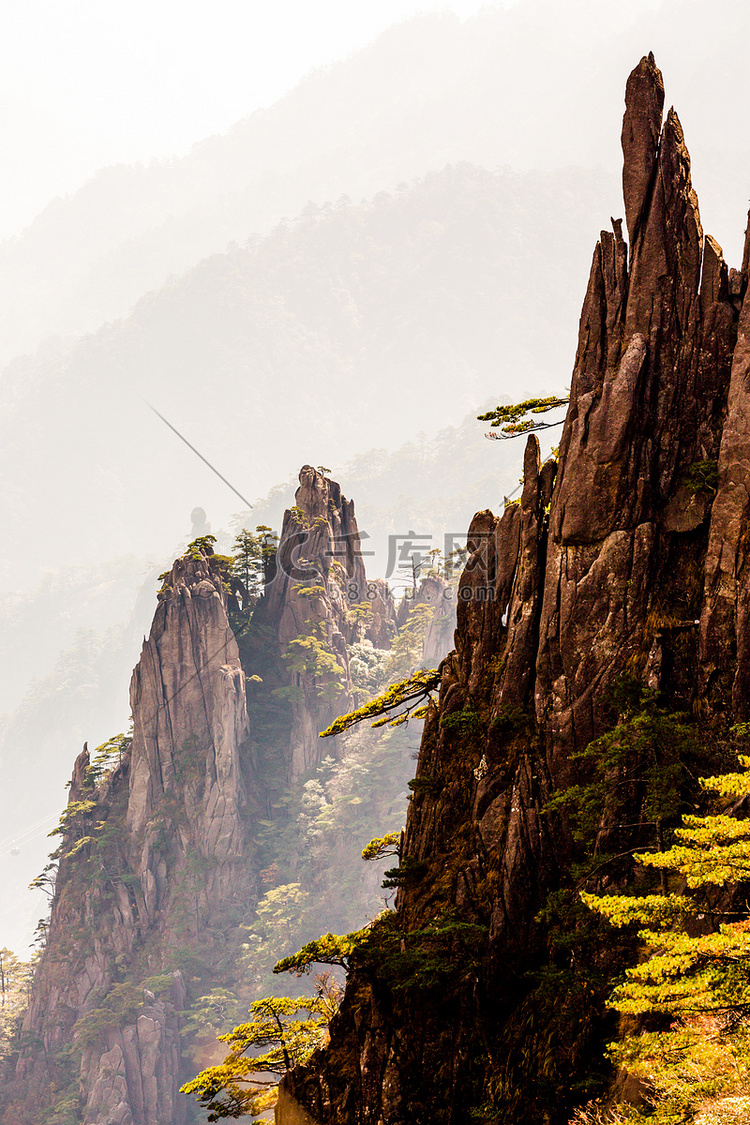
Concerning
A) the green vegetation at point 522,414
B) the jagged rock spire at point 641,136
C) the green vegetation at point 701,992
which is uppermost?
the jagged rock spire at point 641,136

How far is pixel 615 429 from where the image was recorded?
1291 centimetres

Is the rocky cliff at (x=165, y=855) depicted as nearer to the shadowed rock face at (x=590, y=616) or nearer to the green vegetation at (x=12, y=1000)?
the green vegetation at (x=12, y=1000)

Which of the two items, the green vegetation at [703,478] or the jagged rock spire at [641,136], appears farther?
the jagged rock spire at [641,136]

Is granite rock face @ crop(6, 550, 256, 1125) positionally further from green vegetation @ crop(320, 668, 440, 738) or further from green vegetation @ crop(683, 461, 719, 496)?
green vegetation @ crop(683, 461, 719, 496)

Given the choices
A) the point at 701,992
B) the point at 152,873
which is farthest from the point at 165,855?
the point at 701,992

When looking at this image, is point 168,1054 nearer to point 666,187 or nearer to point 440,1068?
point 440,1068

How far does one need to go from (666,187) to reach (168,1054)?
134 ft

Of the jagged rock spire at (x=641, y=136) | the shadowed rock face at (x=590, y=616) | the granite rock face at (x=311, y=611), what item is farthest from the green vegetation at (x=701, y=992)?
the granite rock face at (x=311, y=611)

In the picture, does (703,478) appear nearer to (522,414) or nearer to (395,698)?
(522,414)

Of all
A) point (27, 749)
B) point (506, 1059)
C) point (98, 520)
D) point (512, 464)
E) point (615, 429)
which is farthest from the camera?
point (98, 520)

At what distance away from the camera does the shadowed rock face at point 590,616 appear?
11.3 meters

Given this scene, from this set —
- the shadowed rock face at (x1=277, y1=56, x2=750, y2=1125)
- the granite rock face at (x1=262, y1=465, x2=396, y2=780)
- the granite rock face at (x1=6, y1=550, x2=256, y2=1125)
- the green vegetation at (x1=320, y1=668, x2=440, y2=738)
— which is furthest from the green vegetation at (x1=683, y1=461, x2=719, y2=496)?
the granite rock face at (x1=262, y1=465, x2=396, y2=780)

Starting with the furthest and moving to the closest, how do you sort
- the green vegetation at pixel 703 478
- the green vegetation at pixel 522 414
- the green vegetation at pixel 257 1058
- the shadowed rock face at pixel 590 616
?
the green vegetation at pixel 522 414, the green vegetation at pixel 257 1058, the green vegetation at pixel 703 478, the shadowed rock face at pixel 590 616

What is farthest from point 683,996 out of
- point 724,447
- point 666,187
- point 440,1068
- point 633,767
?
point 666,187
